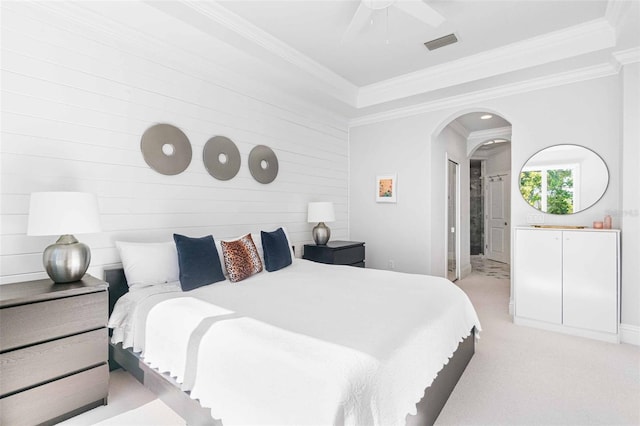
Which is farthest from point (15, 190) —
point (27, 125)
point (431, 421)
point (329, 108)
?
point (329, 108)

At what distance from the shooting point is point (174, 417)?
1.93 m

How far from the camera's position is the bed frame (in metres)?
1.67

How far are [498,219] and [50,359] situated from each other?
8.46 m

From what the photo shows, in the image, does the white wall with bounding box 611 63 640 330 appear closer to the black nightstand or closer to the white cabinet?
the white cabinet

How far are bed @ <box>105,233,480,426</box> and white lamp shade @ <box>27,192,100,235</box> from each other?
0.61 metres

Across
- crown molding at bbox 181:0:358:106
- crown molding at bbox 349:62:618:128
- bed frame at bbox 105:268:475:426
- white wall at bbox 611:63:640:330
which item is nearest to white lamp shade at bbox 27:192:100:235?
bed frame at bbox 105:268:475:426

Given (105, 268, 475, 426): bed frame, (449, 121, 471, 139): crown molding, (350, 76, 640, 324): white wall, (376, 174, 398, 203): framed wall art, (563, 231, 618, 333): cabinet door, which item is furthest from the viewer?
(449, 121, 471, 139): crown molding

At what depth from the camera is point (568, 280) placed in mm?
3244

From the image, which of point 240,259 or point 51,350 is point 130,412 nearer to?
point 51,350

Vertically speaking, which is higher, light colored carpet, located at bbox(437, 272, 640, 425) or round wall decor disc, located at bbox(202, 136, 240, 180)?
round wall decor disc, located at bbox(202, 136, 240, 180)

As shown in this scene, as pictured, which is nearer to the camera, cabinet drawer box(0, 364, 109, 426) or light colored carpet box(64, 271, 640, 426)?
cabinet drawer box(0, 364, 109, 426)

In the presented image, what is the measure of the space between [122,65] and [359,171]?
11.3 ft

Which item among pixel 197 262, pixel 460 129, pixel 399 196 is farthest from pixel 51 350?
pixel 460 129

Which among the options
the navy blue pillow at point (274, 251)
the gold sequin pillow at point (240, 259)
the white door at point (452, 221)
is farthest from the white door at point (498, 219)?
the gold sequin pillow at point (240, 259)
